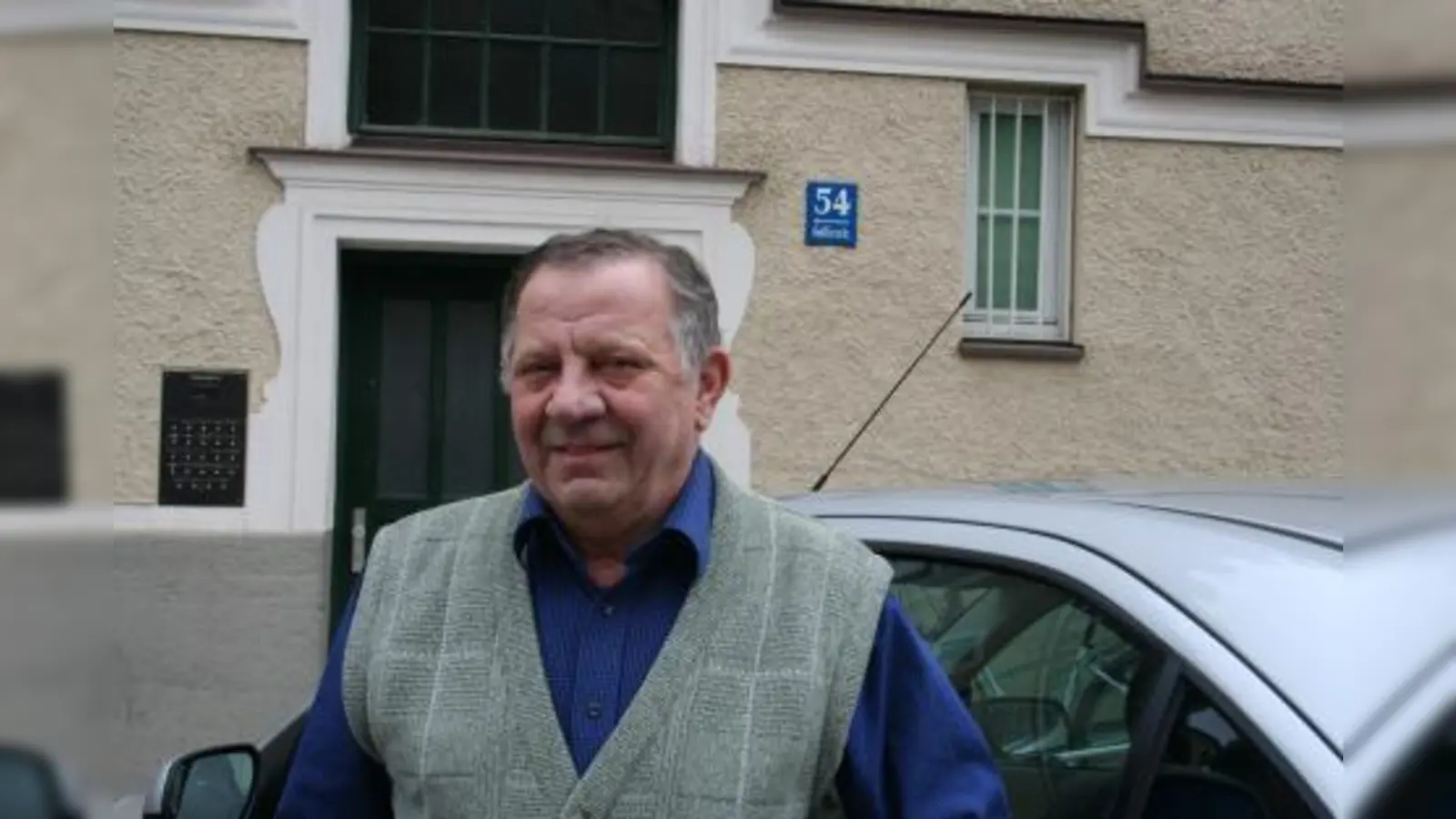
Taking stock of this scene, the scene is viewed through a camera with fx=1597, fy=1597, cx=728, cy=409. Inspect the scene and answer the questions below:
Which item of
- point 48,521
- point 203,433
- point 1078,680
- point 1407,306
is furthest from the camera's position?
point 203,433

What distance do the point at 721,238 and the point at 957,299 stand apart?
3.09ft

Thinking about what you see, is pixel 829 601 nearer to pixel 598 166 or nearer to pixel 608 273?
pixel 608 273

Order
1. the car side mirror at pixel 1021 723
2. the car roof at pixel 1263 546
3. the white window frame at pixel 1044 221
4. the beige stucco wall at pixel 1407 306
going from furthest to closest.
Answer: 1. the white window frame at pixel 1044 221
2. the car side mirror at pixel 1021 723
3. the car roof at pixel 1263 546
4. the beige stucco wall at pixel 1407 306

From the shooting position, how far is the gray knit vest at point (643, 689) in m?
1.57

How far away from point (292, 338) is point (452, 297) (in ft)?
2.19

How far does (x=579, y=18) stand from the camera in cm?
621

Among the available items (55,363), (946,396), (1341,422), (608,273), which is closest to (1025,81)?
(946,396)

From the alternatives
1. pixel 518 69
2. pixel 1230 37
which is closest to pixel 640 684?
pixel 518 69

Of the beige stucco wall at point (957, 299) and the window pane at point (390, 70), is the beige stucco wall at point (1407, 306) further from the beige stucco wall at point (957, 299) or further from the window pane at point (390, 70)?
the window pane at point (390, 70)

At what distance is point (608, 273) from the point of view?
1.67m

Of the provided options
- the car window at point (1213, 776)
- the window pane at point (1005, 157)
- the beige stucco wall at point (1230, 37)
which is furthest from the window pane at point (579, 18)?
the car window at point (1213, 776)

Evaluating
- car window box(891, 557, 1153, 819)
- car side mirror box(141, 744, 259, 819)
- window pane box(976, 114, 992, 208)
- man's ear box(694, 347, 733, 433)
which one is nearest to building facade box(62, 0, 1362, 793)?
window pane box(976, 114, 992, 208)

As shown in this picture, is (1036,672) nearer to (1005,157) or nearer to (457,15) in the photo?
(1005,157)

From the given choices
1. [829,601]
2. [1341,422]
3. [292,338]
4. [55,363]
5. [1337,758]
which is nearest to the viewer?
[55,363]
